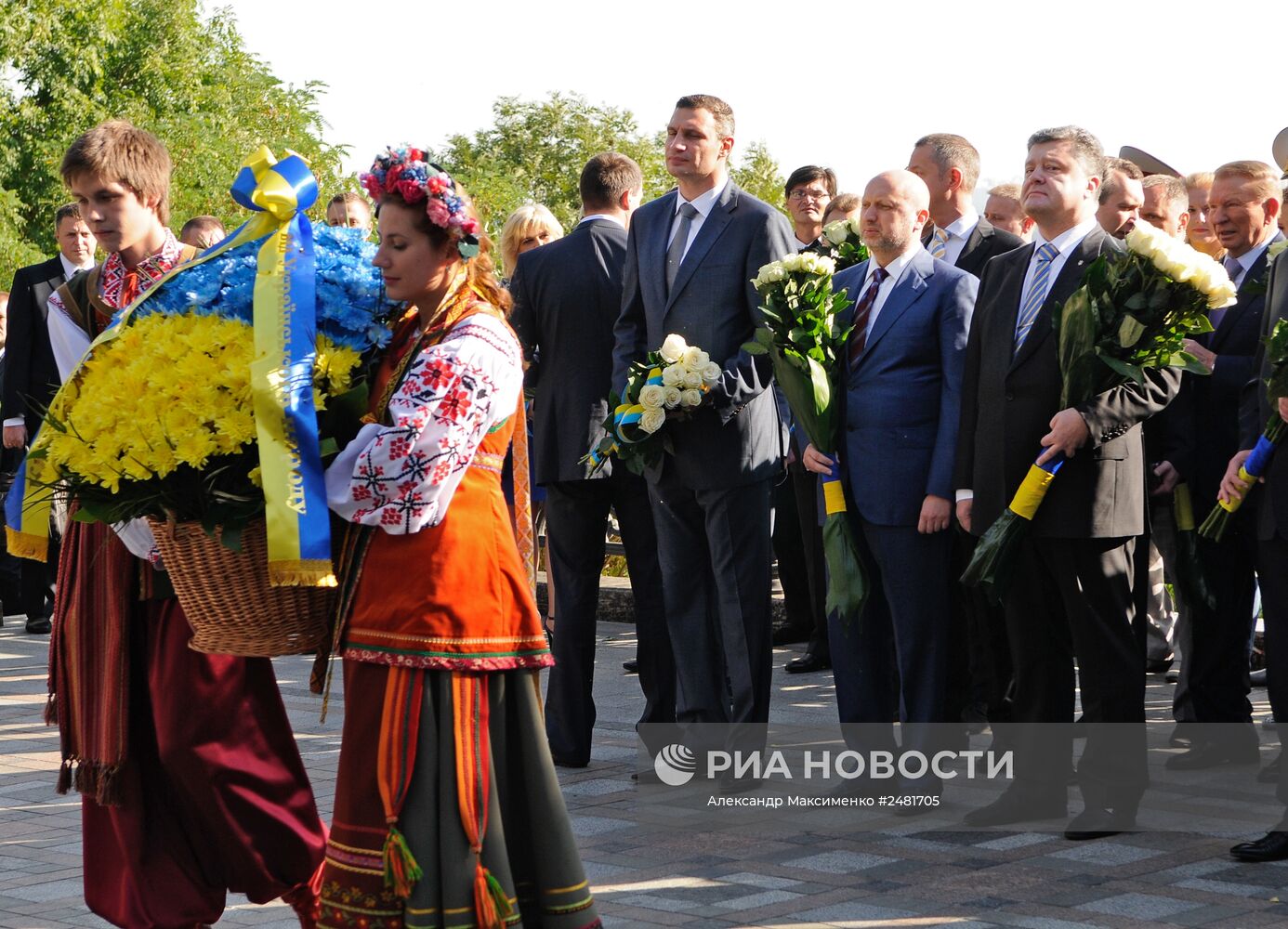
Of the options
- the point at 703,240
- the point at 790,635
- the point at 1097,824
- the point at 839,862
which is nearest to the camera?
the point at 839,862

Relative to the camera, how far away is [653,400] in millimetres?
6633

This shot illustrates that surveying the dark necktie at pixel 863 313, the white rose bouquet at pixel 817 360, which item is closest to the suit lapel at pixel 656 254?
the white rose bouquet at pixel 817 360

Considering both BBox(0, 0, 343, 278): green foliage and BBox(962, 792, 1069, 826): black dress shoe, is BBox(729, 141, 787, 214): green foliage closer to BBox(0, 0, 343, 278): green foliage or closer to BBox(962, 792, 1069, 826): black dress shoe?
BBox(0, 0, 343, 278): green foliage

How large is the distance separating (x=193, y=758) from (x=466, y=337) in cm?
144

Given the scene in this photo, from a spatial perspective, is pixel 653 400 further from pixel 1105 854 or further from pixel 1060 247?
pixel 1105 854

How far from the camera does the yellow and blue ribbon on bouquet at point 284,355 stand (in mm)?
3977

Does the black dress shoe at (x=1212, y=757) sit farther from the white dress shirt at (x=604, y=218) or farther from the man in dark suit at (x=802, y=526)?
the white dress shirt at (x=604, y=218)

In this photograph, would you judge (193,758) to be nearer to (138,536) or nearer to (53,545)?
(138,536)

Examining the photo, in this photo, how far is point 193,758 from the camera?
4613 mm

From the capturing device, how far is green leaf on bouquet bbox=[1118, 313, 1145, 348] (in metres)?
5.67

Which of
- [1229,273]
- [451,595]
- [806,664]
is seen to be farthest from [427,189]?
[806,664]

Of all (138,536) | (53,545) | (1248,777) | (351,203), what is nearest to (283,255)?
(138,536)

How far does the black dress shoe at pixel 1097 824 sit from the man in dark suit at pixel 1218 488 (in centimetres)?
128

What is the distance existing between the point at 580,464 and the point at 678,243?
104 centimetres
